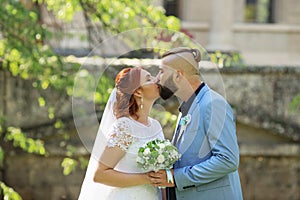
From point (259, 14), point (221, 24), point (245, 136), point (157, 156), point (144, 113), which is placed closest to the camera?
point (157, 156)

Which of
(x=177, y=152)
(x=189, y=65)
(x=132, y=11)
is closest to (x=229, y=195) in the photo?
(x=177, y=152)

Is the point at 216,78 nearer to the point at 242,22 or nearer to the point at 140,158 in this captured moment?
the point at 140,158

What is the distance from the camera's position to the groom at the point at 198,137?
4.92 metres

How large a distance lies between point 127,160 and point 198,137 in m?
0.46

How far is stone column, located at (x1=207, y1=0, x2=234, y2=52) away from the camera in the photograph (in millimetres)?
17797

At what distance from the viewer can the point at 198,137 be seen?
16.4ft

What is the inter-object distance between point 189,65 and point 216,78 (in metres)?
1.37

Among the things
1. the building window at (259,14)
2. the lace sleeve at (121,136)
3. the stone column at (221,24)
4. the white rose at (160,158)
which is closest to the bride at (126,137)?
the lace sleeve at (121,136)

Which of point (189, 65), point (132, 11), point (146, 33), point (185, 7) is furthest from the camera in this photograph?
point (185, 7)

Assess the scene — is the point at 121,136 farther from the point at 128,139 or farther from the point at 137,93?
the point at 137,93

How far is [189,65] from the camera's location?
4977 mm

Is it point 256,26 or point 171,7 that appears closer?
point 256,26

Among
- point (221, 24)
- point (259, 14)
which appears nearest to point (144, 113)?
point (221, 24)

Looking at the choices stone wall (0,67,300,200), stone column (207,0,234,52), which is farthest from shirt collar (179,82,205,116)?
stone column (207,0,234,52)
